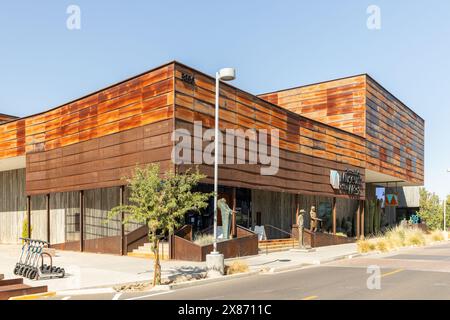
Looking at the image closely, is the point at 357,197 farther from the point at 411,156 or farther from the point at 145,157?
the point at 145,157

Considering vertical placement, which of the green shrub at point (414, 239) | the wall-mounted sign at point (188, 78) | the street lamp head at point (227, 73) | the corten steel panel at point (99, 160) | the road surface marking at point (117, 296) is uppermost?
the wall-mounted sign at point (188, 78)

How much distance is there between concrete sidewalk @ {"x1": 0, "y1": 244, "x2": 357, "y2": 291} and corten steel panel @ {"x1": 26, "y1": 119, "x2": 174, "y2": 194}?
4.17 m

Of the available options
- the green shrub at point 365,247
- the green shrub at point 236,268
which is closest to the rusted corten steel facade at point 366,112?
the green shrub at point 365,247

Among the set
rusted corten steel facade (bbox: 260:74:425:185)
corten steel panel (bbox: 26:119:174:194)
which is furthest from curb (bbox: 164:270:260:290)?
rusted corten steel facade (bbox: 260:74:425:185)

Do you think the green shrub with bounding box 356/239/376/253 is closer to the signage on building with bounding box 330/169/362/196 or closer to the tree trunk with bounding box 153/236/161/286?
the signage on building with bounding box 330/169/362/196

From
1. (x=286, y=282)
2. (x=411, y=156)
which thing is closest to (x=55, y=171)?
(x=286, y=282)

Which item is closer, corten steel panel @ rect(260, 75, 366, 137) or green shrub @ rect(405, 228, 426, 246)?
green shrub @ rect(405, 228, 426, 246)

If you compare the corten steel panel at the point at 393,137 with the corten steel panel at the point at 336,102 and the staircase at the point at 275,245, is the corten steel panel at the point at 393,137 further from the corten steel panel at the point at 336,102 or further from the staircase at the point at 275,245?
the staircase at the point at 275,245

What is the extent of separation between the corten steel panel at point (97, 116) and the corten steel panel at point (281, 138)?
4.12 ft

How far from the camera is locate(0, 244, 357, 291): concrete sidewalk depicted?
14852mm

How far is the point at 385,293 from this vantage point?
40.6 ft

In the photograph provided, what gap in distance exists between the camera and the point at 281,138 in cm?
2966

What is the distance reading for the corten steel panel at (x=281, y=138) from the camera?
75.8 feet

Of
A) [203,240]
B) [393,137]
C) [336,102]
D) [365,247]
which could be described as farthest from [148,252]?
[393,137]
